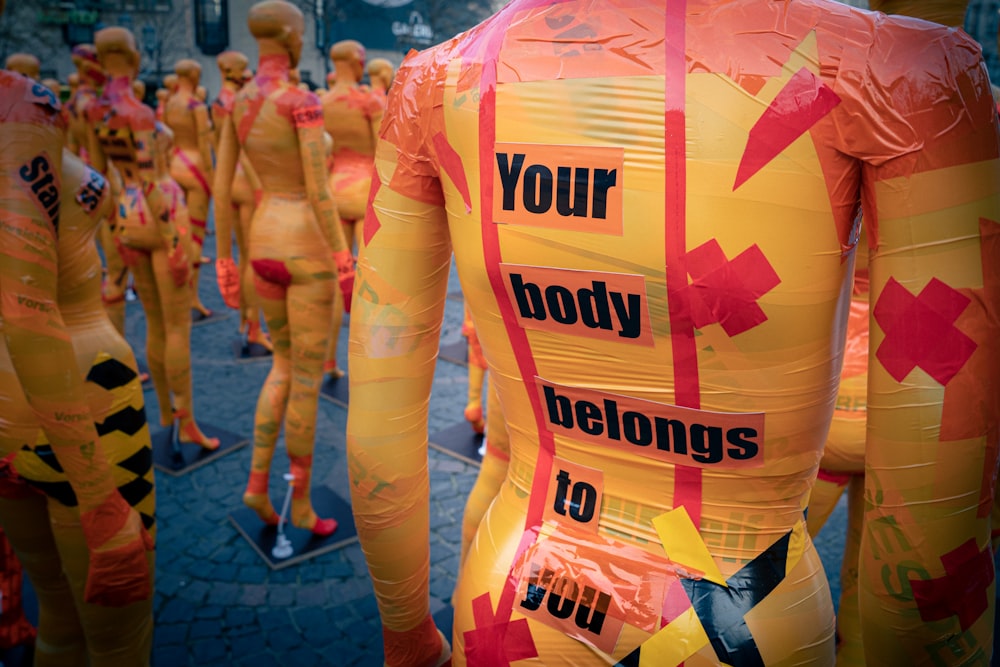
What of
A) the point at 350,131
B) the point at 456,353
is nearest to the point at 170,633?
the point at 350,131

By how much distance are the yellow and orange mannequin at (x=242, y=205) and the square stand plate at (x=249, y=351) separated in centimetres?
7

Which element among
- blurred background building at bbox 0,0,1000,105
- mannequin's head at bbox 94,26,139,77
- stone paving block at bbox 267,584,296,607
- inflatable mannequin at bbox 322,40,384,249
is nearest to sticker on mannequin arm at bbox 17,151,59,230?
stone paving block at bbox 267,584,296,607

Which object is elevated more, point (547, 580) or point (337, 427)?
point (547, 580)

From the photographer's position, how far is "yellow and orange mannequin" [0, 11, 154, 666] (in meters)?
2.07

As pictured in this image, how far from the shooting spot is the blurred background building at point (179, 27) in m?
23.6

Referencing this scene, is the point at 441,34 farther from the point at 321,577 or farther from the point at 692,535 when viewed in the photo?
the point at 692,535

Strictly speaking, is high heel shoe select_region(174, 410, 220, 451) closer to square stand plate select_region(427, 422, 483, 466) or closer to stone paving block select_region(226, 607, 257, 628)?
square stand plate select_region(427, 422, 483, 466)

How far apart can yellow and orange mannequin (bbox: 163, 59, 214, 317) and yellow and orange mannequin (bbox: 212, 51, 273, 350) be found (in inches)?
8.8

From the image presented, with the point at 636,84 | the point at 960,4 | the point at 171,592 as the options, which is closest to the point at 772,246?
the point at 636,84

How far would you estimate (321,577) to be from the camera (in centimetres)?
385

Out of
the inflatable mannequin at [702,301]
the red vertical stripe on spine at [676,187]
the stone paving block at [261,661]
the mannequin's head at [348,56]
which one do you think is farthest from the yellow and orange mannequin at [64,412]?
the mannequin's head at [348,56]

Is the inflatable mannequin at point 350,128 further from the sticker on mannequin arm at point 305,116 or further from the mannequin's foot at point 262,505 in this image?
the mannequin's foot at point 262,505

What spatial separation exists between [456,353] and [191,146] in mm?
4026

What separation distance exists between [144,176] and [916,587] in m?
5.16
